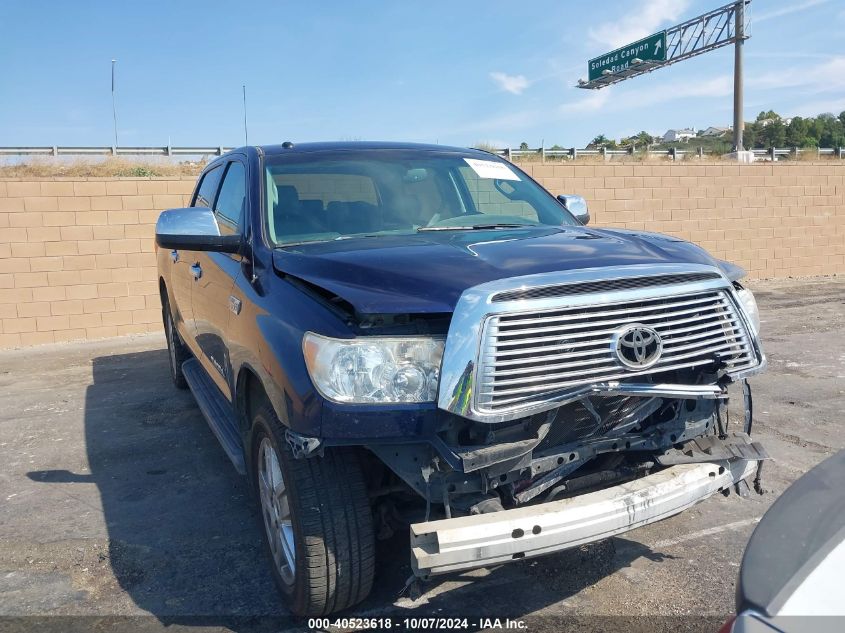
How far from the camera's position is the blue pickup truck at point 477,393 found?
96.6 inches

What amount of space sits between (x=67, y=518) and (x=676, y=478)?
10.8ft

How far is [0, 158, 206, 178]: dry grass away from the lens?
13.3m

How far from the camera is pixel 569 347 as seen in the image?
2.52m

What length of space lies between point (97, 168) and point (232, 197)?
12.5 metres

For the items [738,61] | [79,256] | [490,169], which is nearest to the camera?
[490,169]

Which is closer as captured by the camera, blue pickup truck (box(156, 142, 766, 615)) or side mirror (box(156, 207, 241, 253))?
blue pickup truck (box(156, 142, 766, 615))

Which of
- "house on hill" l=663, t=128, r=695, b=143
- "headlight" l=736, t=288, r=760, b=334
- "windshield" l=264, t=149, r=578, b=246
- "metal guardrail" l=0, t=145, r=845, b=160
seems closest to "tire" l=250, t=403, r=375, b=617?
"windshield" l=264, t=149, r=578, b=246

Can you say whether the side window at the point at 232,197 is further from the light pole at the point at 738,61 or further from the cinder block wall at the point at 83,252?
the light pole at the point at 738,61

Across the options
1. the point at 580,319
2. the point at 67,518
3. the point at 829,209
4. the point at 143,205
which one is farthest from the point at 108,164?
the point at 580,319

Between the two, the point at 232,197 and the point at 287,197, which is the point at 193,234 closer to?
the point at 287,197

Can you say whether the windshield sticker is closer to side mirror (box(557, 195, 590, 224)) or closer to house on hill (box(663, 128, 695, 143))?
side mirror (box(557, 195, 590, 224))

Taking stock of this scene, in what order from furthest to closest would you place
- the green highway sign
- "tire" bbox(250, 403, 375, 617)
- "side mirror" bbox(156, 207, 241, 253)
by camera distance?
1. the green highway sign
2. "side mirror" bbox(156, 207, 241, 253)
3. "tire" bbox(250, 403, 375, 617)

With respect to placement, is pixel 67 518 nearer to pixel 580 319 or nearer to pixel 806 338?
pixel 580 319

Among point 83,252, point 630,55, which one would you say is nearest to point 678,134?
point 630,55
